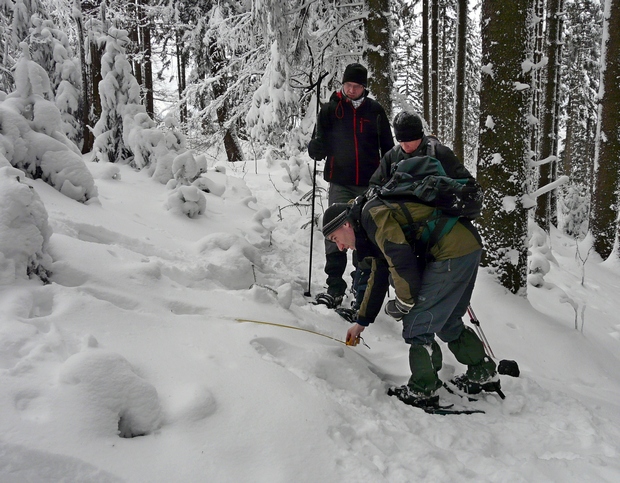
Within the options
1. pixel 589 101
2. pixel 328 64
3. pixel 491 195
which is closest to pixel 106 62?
pixel 328 64

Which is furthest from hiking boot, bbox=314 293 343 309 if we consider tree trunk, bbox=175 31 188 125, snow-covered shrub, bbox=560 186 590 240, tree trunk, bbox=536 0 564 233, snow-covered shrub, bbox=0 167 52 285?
snow-covered shrub, bbox=560 186 590 240

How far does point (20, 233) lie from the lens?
2.83 metres

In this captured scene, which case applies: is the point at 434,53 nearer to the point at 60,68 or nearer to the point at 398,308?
the point at 60,68

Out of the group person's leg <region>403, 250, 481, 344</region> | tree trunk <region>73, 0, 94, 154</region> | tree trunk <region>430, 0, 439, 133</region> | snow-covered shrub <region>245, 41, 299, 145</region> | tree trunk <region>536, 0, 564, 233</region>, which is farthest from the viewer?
tree trunk <region>430, 0, 439, 133</region>

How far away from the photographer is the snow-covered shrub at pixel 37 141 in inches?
183

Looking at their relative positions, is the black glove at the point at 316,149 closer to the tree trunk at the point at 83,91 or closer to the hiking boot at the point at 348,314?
the hiking boot at the point at 348,314

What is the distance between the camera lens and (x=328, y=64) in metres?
7.71

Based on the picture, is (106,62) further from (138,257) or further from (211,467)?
(211,467)

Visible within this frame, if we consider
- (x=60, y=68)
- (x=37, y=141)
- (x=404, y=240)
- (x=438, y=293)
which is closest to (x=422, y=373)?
(x=438, y=293)

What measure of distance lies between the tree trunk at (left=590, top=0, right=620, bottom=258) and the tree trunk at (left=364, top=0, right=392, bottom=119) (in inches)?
201

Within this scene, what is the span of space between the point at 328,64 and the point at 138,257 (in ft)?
17.8

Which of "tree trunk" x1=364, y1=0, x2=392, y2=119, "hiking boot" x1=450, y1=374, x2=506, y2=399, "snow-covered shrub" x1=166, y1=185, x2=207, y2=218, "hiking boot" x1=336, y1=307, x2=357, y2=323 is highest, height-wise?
"tree trunk" x1=364, y1=0, x2=392, y2=119

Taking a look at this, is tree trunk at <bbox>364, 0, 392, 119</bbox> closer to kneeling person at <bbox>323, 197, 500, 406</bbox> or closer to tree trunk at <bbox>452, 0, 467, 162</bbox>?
kneeling person at <bbox>323, 197, 500, 406</bbox>

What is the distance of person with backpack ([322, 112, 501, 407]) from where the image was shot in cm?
286
